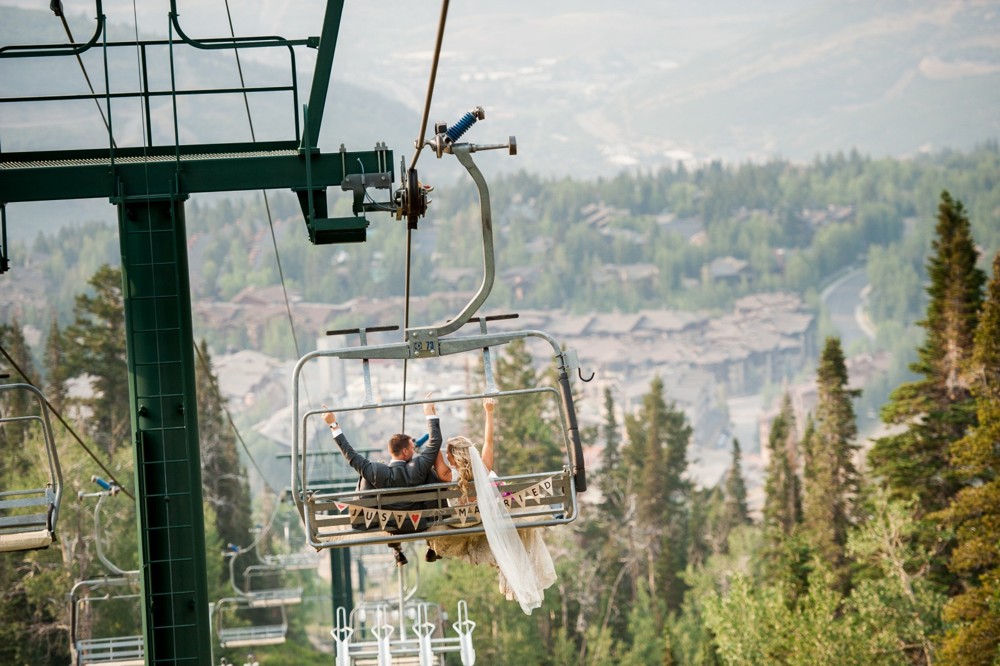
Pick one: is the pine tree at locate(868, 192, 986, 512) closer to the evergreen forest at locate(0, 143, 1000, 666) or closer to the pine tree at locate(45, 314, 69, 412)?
the evergreen forest at locate(0, 143, 1000, 666)

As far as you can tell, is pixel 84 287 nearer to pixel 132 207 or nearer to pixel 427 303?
pixel 427 303

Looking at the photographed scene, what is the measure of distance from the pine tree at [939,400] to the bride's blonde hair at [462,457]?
32.4 metres

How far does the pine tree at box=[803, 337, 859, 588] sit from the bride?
36.2 meters

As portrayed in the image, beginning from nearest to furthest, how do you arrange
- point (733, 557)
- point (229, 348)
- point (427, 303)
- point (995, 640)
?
point (995, 640) → point (733, 557) → point (229, 348) → point (427, 303)

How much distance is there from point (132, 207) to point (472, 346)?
2164 millimetres

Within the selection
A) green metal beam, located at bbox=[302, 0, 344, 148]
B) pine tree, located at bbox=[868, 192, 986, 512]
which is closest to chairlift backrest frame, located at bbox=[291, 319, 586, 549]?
green metal beam, located at bbox=[302, 0, 344, 148]

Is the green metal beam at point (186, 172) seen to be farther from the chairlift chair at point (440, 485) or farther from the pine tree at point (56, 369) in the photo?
the pine tree at point (56, 369)

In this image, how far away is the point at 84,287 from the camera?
138 meters

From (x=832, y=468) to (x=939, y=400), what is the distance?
571 cm

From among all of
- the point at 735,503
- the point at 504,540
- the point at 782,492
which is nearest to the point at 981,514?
the point at 782,492

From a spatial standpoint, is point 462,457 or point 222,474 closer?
point 462,457

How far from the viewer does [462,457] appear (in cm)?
1041

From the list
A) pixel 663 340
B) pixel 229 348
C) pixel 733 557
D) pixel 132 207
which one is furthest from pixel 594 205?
pixel 132 207

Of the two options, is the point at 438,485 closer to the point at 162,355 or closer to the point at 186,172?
the point at 162,355
